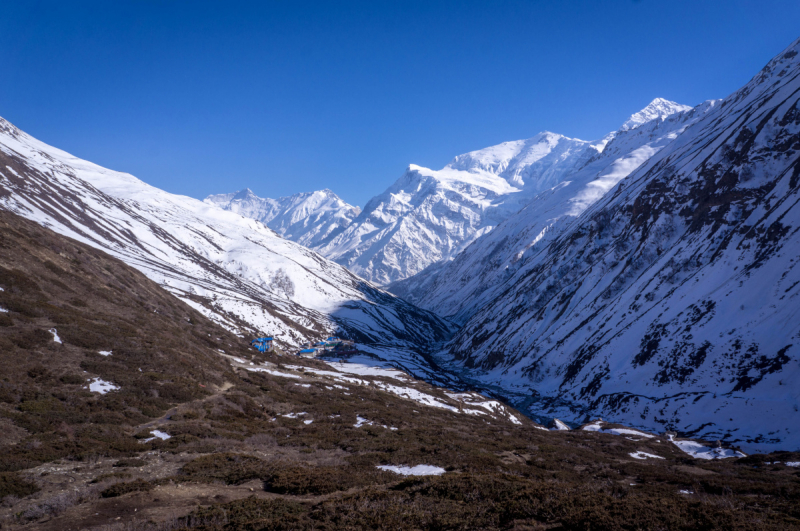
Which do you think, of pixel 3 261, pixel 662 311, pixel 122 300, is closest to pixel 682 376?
pixel 662 311

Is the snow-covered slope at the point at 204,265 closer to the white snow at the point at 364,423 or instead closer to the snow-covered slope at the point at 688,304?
the snow-covered slope at the point at 688,304

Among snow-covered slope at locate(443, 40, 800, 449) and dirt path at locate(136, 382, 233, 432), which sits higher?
snow-covered slope at locate(443, 40, 800, 449)

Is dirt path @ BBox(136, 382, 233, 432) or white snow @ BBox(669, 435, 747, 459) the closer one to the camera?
dirt path @ BBox(136, 382, 233, 432)

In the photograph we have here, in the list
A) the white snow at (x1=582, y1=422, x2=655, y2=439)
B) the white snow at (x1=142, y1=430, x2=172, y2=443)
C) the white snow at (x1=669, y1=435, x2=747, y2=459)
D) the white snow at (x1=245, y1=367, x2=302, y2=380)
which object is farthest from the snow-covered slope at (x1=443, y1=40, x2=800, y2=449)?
the white snow at (x1=142, y1=430, x2=172, y2=443)

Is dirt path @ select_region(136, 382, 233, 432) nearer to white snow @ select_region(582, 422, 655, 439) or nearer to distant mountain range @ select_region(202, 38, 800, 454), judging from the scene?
white snow @ select_region(582, 422, 655, 439)

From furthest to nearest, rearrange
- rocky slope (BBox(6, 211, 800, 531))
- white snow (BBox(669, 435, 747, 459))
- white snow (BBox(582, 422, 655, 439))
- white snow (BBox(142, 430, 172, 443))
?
white snow (BBox(582, 422, 655, 439)), white snow (BBox(669, 435, 747, 459)), white snow (BBox(142, 430, 172, 443)), rocky slope (BBox(6, 211, 800, 531))

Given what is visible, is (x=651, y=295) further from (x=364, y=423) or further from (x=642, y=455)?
(x=364, y=423)

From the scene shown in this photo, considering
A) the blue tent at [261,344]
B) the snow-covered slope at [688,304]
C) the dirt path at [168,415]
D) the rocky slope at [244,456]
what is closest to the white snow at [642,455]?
the rocky slope at [244,456]
